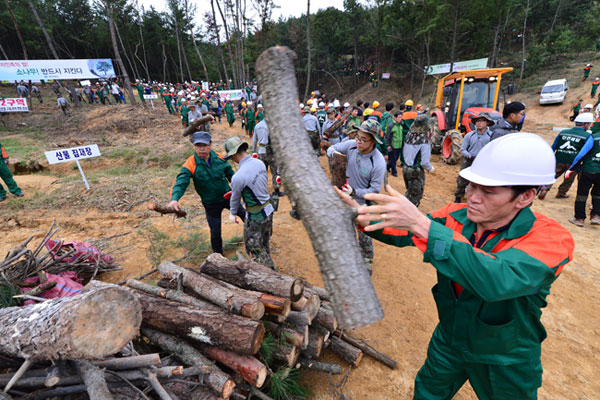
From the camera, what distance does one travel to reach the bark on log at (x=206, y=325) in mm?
2068

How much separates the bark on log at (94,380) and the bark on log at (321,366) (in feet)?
5.52

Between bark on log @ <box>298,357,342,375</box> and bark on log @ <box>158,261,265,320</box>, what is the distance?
2.79ft

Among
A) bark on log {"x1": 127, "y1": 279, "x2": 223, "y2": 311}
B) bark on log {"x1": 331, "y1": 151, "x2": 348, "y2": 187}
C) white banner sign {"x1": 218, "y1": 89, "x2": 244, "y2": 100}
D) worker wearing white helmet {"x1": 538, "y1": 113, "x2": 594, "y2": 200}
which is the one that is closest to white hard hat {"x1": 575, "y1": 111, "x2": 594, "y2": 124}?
worker wearing white helmet {"x1": 538, "y1": 113, "x2": 594, "y2": 200}

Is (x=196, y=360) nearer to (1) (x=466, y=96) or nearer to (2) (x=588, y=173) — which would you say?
(2) (x=588, y=173)

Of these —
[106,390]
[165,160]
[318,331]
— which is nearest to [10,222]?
[165,160]

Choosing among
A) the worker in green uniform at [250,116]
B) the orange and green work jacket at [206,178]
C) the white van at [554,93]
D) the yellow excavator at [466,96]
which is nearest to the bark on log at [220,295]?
the orange and green work jacket at [206,178]

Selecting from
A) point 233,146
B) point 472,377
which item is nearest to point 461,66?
point 233,146

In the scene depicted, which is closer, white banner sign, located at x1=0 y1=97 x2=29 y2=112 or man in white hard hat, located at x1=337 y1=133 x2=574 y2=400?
man in white hard hat, located at x1=337 y1=133 x2=574 y2=400

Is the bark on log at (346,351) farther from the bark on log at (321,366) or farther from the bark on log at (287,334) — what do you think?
the bark on log at (287,334)

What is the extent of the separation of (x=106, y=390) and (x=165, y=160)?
32.6 feet

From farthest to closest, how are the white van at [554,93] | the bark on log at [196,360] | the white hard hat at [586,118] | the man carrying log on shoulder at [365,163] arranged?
the white van at [554,93], the white hard hat at [586,118], the man carrying log on shoulder at [365,163], the bark on log at [196,360]

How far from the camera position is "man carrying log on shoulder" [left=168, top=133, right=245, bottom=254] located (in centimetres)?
388

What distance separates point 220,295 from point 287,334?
2.35 feet

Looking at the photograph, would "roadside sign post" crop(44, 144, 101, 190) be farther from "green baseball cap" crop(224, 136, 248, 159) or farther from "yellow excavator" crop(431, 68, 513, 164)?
"yellow excavator" crop(431, 68, 513, 164)
